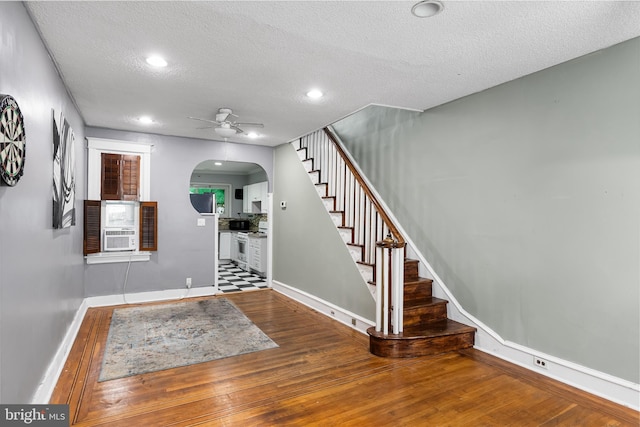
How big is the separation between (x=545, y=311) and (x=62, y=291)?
4.11 metres

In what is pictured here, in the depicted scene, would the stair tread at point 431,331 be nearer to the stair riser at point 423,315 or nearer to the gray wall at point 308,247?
the stair riser at point 423,315

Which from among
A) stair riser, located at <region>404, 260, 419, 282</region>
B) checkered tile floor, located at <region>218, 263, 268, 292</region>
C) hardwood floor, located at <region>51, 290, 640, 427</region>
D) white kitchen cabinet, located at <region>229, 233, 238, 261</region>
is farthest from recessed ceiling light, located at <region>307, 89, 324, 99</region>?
white kitchen cabinet, located at <region>229, 233, 238, 261</region>

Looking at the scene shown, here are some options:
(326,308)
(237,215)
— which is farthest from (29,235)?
(237,215)

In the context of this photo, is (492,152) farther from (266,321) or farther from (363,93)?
(266,321)

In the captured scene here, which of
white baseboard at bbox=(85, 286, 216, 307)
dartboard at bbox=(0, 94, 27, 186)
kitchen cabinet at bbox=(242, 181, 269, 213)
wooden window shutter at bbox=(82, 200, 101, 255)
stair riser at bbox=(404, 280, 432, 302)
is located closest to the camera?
dartboard at bbox=(0, 94, 27, 186)

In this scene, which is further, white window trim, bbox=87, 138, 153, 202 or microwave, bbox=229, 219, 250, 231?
microwave, bbox=229, 219, 250, 231

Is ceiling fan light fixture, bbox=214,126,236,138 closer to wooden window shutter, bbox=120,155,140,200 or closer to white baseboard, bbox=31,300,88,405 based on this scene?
wooden window shutter, bbox=120,155,140,200

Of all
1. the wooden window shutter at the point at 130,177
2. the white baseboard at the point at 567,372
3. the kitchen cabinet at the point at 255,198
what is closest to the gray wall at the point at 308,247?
the white baseboard at the point at 567,372

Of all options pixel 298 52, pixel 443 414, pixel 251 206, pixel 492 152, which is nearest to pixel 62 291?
pixel 298 52

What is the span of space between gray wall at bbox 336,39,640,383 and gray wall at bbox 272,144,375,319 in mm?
982

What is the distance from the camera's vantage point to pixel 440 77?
303 centimetres

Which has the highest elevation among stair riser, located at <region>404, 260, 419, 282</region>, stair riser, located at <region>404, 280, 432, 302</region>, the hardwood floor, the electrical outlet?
stair riser, located at <region>404, 260, 419, 282</region>

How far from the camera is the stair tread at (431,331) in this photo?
328 cm

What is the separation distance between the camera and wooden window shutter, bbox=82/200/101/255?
4.71 m
